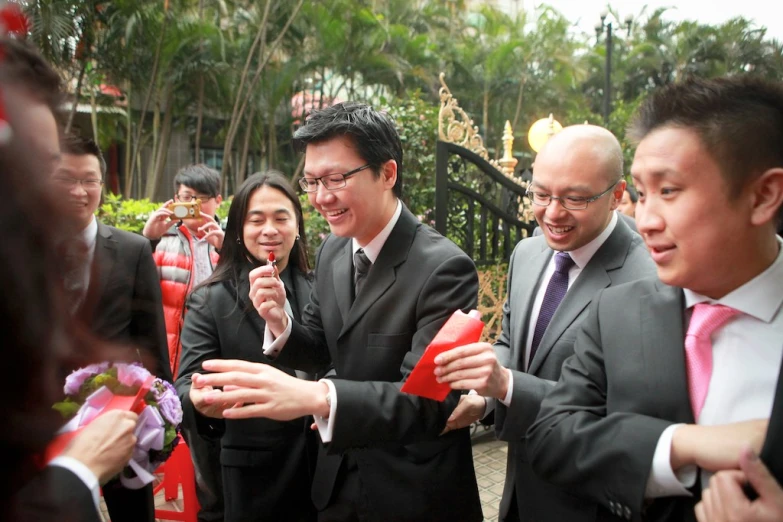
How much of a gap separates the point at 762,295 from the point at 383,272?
114cm

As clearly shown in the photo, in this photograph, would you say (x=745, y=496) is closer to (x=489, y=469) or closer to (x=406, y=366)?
(x=406, y=366)

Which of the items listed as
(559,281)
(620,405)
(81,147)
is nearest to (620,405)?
(620,405)

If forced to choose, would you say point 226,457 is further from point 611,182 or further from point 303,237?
point 611,182

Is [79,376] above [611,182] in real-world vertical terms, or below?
below

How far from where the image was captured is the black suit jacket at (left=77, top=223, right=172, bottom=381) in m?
2.78

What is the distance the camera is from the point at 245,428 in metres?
2.42

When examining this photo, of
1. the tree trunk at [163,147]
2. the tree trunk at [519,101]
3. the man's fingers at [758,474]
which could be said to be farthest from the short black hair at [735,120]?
the tree trunk at [519,101]

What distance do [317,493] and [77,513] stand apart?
1019mm

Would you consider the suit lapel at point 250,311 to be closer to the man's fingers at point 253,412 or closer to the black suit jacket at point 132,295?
the black suit jacket at point 132,295

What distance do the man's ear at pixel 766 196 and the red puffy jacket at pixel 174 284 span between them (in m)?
3.48

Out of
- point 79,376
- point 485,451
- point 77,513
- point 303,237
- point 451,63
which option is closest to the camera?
point 77,513

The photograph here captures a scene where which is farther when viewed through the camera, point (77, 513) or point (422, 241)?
point (422, 241)

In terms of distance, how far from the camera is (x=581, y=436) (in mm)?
1321

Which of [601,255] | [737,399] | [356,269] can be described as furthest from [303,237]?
[737,399]
